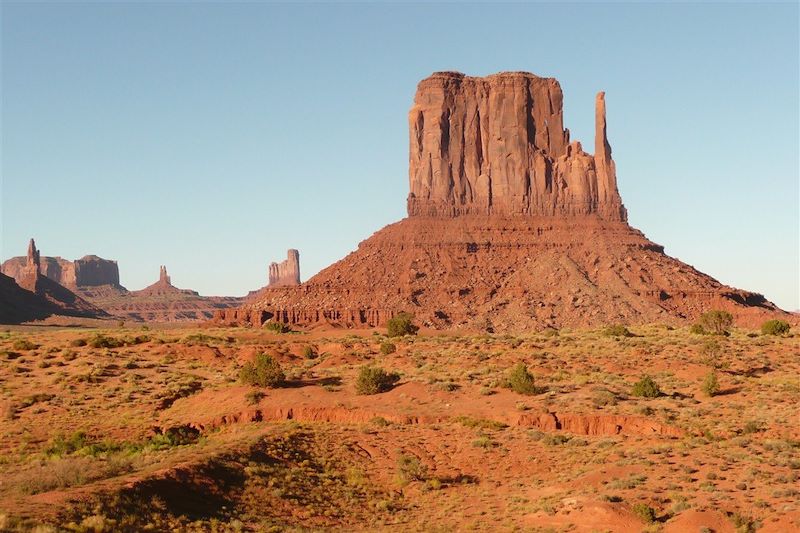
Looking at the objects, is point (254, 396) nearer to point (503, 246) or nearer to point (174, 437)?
point (174, 437)

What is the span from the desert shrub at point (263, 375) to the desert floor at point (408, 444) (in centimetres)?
59

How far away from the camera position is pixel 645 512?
83.0ft

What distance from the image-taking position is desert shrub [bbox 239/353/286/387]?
4394 centimetres

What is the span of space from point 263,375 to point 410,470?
14.2 metres

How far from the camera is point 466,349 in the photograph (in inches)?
2362

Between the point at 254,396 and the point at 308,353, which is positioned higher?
the point at 308,353

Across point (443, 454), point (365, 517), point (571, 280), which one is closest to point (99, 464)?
point (365, 517)

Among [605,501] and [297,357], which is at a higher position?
[297,357]

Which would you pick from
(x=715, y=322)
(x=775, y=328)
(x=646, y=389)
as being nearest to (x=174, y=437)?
(x=646, y=389)

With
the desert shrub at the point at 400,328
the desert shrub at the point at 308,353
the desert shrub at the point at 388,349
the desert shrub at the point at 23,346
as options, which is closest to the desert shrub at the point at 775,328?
the desert shrub at the point at 400,328

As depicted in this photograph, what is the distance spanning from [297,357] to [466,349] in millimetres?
10933

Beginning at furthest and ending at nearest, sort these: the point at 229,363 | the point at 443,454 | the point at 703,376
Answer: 1. the point at 229,363
2. the point at 703,376
3. the point at 443,454

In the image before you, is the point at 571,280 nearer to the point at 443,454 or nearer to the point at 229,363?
the point at 229,363

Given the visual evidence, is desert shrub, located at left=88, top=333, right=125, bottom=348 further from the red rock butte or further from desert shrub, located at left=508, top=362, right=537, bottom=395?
the red rock butte
